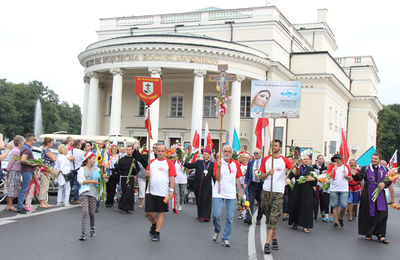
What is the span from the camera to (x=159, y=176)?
26.4 ft

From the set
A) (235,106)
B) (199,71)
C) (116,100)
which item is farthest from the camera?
(235,106)

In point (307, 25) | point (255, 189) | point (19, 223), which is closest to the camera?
point (19, 223)

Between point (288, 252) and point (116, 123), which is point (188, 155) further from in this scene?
point (116, 123)

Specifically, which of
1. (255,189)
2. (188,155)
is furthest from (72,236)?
(188,155)

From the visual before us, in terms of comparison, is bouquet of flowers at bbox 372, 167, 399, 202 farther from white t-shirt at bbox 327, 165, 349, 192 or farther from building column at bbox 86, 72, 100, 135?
building column at bbox 86, 72, 100, 135

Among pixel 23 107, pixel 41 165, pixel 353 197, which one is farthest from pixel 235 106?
pixel 23 107

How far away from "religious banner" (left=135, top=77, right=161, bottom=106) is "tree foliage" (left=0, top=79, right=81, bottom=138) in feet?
171

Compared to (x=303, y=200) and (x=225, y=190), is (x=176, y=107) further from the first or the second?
(x=225, y=190)

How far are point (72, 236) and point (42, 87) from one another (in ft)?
229

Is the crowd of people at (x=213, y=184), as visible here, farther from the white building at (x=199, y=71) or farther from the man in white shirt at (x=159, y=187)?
the white building at (x=199, y=71)

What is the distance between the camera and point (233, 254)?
290 inches

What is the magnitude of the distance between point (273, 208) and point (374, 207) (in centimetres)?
297

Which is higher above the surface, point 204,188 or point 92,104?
point 92,104

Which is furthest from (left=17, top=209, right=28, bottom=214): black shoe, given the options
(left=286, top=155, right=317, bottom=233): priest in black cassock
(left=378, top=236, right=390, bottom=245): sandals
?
(left=378, top=236, right=390, bottom=245): sandals
